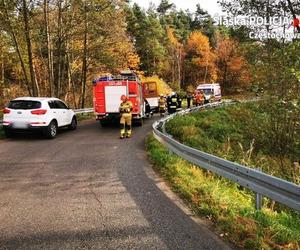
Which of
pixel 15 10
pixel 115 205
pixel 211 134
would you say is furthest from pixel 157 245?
pixel 15 10

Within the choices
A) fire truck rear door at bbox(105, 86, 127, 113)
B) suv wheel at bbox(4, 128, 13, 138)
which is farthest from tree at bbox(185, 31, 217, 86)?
suv wheel at bbox(4, 128, 13, 138)

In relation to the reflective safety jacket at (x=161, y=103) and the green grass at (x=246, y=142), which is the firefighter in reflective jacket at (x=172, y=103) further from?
the green grass at (x=246, y=142)

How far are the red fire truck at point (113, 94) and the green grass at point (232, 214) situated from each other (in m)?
10.9

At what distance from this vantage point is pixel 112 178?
9.01 metres

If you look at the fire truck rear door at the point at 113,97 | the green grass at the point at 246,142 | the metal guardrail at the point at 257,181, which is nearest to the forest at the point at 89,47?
the green grass at the point at 246,142

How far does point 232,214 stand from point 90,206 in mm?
2261

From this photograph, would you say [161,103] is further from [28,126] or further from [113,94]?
[28,126]

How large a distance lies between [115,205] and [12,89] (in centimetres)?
3513

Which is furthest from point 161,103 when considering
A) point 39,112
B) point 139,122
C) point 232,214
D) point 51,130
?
point 232,214

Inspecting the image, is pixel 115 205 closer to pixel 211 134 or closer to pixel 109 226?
pixel 109 226

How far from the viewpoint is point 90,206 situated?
682 centimetres

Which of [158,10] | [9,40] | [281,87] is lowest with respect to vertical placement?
[281,87]

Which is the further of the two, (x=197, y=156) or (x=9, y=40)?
(x=9, y=40)

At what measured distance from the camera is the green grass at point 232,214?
5.23 meters
